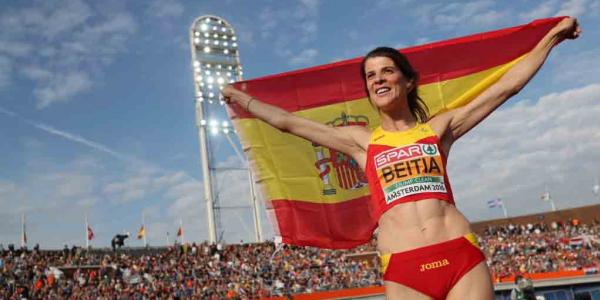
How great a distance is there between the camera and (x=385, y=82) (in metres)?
4.08

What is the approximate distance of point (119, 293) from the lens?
2364cm

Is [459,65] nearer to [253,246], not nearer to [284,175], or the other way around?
[284,175]

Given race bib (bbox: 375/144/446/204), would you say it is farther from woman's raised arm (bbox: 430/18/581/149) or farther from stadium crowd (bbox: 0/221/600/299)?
stadium crowd (bbox: 0/221/600/299)

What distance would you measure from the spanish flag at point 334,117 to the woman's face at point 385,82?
92.2 inches

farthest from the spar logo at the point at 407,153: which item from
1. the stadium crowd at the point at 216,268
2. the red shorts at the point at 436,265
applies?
the stadium crowd at the point at 216,268

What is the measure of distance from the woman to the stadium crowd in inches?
680

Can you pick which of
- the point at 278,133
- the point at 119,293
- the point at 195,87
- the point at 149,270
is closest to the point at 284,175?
the point at 278,133

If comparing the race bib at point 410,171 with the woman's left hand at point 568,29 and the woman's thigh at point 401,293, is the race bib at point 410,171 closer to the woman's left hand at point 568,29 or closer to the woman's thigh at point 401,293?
the woman's thigh at point 401,293

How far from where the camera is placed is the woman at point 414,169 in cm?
349

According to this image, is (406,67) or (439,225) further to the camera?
(406,67)

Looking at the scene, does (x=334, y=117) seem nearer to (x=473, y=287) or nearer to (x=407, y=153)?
(x=407, y=153)

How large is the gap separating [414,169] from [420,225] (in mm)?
409

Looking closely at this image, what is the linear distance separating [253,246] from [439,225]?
32.5 metres

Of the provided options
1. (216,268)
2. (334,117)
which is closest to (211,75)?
(216,268)
